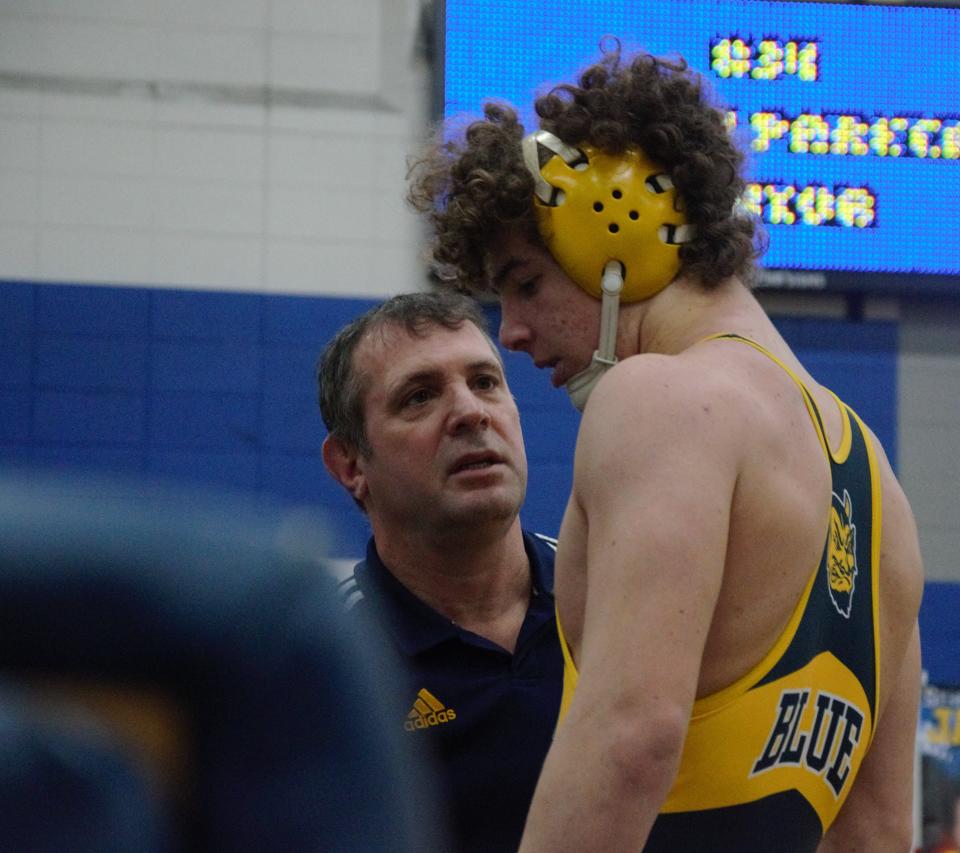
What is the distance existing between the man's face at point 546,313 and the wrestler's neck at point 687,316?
51 mm

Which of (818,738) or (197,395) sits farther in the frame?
(197,395)

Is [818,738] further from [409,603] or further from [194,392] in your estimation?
[194,392]

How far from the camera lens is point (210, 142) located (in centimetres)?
577

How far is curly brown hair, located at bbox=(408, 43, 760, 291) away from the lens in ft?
5.97

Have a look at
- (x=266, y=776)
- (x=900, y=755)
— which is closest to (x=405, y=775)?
(x=266, y=776)

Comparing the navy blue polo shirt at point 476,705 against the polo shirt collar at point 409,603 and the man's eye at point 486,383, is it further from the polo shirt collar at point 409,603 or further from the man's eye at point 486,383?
the man's eye at point 486,383

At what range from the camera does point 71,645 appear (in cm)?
77

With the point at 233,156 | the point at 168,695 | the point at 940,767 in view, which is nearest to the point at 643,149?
the point at 168,695

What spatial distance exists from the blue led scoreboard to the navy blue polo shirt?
3.39m

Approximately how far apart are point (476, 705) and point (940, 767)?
3.09 metres

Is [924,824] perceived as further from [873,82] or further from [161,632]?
[161,632]


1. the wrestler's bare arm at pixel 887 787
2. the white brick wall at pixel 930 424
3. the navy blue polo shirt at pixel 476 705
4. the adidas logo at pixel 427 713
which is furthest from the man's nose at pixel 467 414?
the white brick wall at pixel 930 424

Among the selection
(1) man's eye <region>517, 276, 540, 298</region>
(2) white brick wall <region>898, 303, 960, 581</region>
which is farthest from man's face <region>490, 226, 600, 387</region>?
(2) white brick wall <region>898, 303, 960, 581</region>

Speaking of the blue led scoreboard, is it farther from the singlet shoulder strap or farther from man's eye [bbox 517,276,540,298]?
the singlet shoulder strap
